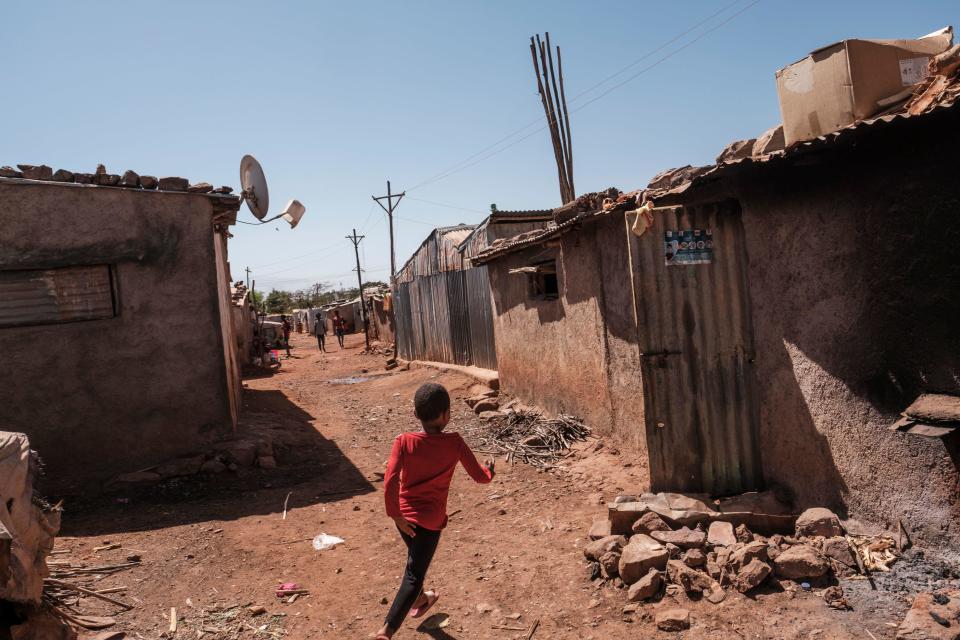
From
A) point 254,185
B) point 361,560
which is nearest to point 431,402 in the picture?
point 361,560

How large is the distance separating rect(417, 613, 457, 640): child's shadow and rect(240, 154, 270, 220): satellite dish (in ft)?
21.9

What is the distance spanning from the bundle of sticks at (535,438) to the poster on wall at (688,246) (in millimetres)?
3050

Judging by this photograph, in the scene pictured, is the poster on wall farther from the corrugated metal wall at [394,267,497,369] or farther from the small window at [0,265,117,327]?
the corrugated metal wall at [394,267,497,369]

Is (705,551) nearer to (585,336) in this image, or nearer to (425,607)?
(425,607)

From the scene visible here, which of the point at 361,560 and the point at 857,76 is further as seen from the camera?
the point at 361,560

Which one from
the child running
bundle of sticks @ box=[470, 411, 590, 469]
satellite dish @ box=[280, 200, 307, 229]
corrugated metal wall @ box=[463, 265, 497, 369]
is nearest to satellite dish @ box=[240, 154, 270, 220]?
satellite dish @ box=[280, 200, 307, 229]

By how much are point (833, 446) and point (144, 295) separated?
291 inches

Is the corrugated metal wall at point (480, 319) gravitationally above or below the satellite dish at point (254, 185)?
below

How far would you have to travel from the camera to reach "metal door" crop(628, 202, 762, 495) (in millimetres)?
5094

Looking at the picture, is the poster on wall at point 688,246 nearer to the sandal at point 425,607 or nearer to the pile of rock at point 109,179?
the sandal at point 425,607

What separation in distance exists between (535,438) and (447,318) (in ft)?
27.1

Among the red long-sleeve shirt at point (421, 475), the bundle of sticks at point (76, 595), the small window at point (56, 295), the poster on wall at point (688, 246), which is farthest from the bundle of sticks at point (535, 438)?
the small window at point (56, 295)

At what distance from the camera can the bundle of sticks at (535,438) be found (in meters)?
7.55

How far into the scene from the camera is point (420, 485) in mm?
3457
